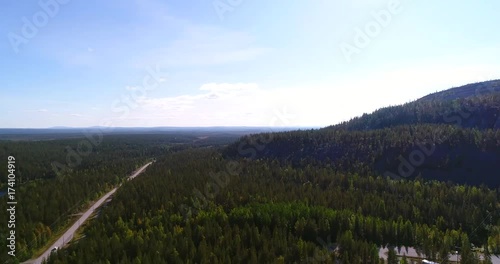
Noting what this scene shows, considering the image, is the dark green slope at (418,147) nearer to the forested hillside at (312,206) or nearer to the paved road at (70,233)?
the forested hillside at (312,206)

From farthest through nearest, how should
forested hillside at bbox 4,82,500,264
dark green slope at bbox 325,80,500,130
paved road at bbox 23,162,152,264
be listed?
dark green slope at bbox 325,80,500,130, paved road at bbox 23,162,152,264, forested hillside at bbox 4,82,500,264

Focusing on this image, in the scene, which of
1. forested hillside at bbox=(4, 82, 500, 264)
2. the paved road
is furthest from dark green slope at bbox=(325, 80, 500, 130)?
the paved road

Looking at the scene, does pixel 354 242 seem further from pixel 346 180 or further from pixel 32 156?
pixel 32 156

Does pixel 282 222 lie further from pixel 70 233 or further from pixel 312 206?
pixel 70 233

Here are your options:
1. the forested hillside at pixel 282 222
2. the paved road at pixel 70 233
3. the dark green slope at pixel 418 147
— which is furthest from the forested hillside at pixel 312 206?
the paved road at pixel 70 233

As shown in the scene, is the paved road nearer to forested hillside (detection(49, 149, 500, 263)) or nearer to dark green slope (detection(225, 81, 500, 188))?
forested hillside (detection(49, 149, 500, 263))

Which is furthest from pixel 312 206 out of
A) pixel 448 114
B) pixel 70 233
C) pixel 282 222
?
pixel 448 114

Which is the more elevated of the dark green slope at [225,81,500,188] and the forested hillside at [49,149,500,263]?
the dark green slope at [225,81,500,188]

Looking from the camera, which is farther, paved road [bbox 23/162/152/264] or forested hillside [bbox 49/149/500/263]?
paved road [bbox 23/162/152/264]

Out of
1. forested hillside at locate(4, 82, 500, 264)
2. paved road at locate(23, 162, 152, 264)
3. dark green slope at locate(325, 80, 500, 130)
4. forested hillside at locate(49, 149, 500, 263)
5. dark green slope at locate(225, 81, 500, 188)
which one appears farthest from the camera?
dark green slope at locate(325, 80, 500, 130)
